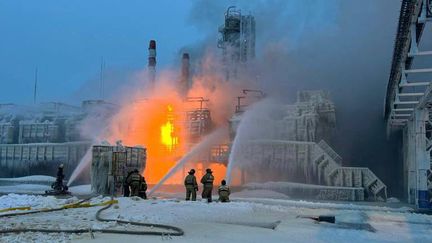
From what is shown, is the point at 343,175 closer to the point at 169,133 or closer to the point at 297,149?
the point at 297,149

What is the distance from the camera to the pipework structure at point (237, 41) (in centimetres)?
5683

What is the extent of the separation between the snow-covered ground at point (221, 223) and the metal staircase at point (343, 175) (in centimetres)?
1525

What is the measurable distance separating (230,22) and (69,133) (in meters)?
25.7

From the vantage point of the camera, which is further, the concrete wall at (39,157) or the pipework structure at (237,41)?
the pipework structure at (237,41)

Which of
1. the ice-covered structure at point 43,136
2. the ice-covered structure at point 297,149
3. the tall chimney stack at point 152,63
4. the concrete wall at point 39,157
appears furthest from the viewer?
the tall chimney stack at point 152,63

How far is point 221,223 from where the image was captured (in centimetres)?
1196

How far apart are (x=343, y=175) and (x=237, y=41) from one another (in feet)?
102

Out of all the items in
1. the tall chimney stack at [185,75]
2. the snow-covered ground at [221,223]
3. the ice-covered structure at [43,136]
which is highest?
the tall chimney stack at [185,75]

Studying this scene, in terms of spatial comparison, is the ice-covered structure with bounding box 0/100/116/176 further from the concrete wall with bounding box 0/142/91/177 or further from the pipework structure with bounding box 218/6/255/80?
the pipework structure with bounding box 218/6/255/80

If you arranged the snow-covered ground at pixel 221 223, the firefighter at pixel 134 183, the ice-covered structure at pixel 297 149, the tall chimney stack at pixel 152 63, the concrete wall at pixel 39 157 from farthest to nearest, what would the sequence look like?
the tall chimney stack at pixel 152 63 → the concrete wall at pixel 39 157 → the ice-covered structure at pixel 297 149 → the firefighter at pixel 134 183 → the snow-covered ground at pixel 221 223

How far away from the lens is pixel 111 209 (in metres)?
14.0

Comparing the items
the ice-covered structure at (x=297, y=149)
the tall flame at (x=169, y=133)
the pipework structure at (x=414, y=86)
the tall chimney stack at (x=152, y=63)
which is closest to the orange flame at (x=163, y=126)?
the tall flame at (x=169, y=133)

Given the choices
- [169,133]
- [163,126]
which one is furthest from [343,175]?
[163,126]

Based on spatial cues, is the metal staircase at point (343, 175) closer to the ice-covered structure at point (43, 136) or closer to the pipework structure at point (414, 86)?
the pipework structure at point (414, 86)
